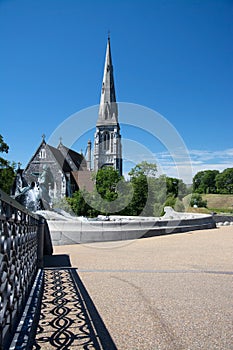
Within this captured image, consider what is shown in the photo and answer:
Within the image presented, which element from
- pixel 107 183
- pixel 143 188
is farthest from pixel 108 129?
Answer: pixel 143 188

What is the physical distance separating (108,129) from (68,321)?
224 ft

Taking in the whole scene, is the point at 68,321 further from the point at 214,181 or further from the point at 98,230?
the point at 214,181

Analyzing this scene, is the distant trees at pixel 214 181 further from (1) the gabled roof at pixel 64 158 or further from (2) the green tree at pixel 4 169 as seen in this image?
(2) the green tree at pixel 4 169

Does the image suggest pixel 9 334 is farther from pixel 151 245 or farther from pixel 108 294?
pixel 151 245

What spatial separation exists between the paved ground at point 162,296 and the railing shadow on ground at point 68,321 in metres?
0.12

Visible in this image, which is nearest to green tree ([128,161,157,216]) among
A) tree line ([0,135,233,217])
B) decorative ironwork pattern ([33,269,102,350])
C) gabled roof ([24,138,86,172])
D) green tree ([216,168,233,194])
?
tree line ([0,135,233,217])

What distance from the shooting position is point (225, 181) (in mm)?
101938

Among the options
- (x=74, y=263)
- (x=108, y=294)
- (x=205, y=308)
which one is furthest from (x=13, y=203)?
(x=74, y=263)

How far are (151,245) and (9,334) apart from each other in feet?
28.6

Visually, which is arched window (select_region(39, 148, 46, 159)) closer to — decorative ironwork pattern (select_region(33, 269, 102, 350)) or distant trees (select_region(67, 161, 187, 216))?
distant trees (select_region(67, 161, 187, 216))

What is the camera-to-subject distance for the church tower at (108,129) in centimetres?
6875

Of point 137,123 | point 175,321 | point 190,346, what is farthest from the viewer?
point 137,123

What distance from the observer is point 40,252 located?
6.45m

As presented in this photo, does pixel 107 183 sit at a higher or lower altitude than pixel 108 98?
lower
